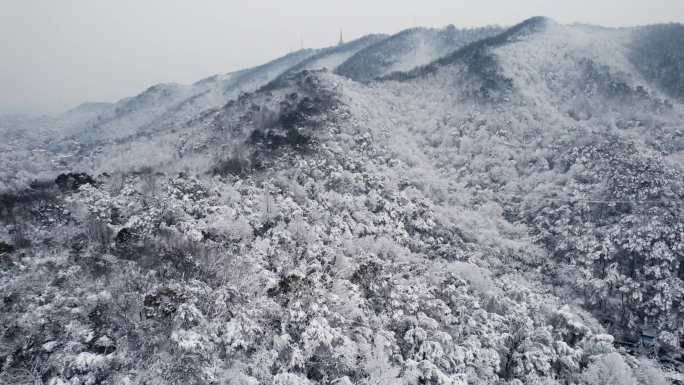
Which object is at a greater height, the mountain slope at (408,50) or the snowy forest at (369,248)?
the mountain slope at (408,50)

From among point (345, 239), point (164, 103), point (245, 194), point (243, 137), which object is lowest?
Result: point (345, 239)

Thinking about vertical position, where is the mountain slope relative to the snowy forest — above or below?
above

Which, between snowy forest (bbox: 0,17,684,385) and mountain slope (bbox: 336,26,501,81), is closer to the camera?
snowy forest (bbox: 0,17,684,385)

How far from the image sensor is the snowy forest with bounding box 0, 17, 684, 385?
52.6ft

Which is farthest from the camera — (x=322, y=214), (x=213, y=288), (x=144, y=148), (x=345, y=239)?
(x=144, y=148)

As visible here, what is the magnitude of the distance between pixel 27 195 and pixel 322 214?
22796 millimetres

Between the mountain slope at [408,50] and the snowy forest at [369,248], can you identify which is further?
the mountain slope at [408,50]

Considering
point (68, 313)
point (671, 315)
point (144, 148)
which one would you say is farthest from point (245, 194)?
point (144, 148)

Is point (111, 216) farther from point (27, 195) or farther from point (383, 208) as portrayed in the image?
point (383, 208)

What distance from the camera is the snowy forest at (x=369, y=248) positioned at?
52.6 ft

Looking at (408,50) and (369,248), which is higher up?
(408,50)

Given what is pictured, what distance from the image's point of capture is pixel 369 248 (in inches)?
1056

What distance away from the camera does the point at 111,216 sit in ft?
81.5

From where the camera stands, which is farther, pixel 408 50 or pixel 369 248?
pixel 408 50
